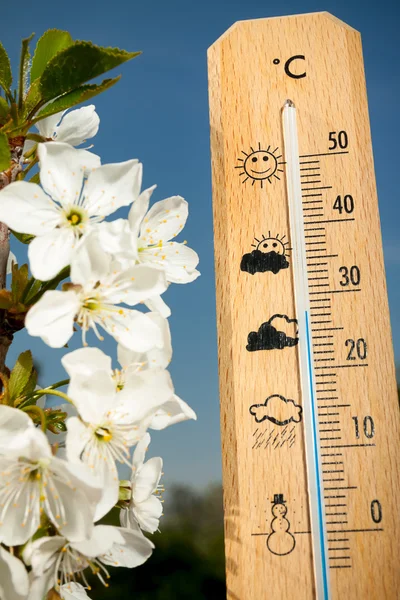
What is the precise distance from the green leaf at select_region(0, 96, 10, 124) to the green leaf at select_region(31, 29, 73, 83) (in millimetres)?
70

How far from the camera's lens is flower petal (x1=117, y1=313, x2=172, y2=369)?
71cm

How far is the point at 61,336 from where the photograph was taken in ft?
2.11

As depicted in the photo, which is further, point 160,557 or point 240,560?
point 160,557

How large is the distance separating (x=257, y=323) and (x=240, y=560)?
14.6 inches

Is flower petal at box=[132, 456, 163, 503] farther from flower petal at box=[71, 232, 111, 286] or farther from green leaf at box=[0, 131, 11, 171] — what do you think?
green leaf at box=[0, 131, 11, 171]

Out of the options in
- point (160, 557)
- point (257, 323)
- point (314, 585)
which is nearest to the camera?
point (314, 585)

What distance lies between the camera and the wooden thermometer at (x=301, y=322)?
1.00 m

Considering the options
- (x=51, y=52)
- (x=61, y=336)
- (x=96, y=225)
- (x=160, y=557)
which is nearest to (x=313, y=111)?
(x=51, y=52)

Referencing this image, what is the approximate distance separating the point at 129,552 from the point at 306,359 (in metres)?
0.45

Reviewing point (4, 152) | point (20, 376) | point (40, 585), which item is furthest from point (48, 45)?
point (40, 585)

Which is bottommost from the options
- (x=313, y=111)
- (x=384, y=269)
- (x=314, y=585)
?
(x=314, y=585)

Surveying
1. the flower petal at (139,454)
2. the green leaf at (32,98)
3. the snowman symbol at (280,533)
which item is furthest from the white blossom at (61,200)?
the snowman symbol at (280,533)

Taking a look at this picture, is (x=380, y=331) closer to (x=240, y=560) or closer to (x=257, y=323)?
(x=257, y=323)

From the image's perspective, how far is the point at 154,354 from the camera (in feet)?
2.36
